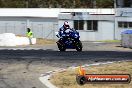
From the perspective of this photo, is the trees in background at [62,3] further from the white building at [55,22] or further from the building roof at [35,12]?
the building roof at [35,12]

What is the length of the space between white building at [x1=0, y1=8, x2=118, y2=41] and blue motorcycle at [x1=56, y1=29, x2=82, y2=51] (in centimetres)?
3338

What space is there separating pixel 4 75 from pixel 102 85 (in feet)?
13.1

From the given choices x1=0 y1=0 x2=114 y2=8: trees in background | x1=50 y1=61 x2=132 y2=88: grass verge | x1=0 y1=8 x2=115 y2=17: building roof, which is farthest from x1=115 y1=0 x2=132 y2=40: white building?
x1=50 y1=61 x2=132 y2=88: grass verge

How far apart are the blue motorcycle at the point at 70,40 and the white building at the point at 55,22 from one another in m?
33.4

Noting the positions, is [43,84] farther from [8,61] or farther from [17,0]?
[17,0]

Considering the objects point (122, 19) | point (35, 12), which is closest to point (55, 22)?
point (35, 12)

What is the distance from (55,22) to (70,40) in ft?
123

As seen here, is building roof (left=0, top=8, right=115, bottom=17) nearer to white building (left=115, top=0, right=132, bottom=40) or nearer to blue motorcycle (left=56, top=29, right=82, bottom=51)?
white building (left=115, top=0, right=132, bottom=40)

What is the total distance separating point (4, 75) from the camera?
620 inches

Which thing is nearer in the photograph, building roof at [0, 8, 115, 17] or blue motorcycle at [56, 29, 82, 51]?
blue motorcycle at [56, 29, 82, 51]

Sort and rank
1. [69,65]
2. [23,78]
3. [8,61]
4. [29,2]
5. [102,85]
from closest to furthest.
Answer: [102,85], [23,78], [69,65], [8,61], [29,2]

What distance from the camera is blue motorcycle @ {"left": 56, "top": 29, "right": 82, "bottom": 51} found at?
32.3 meters

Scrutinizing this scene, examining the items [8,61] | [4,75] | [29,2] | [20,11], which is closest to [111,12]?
[20,11]

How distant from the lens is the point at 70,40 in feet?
107
